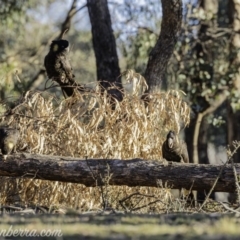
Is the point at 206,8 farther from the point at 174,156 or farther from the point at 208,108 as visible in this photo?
the point at 174,156

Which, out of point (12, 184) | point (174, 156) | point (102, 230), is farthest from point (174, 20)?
point (102, 230)

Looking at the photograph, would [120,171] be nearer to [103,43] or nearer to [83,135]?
[83,135]

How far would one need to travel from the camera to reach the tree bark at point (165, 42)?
11984 millimetres

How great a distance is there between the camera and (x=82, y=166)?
874cm

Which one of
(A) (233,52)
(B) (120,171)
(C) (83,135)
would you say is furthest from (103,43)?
(B) (120,171)

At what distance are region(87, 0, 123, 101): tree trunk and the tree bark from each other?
0.88m

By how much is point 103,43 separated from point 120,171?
198 inches

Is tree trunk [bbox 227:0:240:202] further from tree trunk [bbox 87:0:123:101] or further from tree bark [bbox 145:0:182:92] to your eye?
tree bark [bbox 145:0:182:92]

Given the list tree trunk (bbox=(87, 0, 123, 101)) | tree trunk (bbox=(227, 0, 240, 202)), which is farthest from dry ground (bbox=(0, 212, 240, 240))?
tree trunk (bbox=(227, 0, 240, 202))

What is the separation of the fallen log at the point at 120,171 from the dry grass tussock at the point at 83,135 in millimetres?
615

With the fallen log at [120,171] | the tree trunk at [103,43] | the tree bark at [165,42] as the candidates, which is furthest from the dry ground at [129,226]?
the tree trunk at [103,43]

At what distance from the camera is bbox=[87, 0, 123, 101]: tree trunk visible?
13.0m

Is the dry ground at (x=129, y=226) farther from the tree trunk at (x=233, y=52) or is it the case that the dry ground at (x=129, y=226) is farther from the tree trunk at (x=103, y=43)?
the tree trunk at (x=233, y=52)

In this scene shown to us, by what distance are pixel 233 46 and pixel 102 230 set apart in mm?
12784
